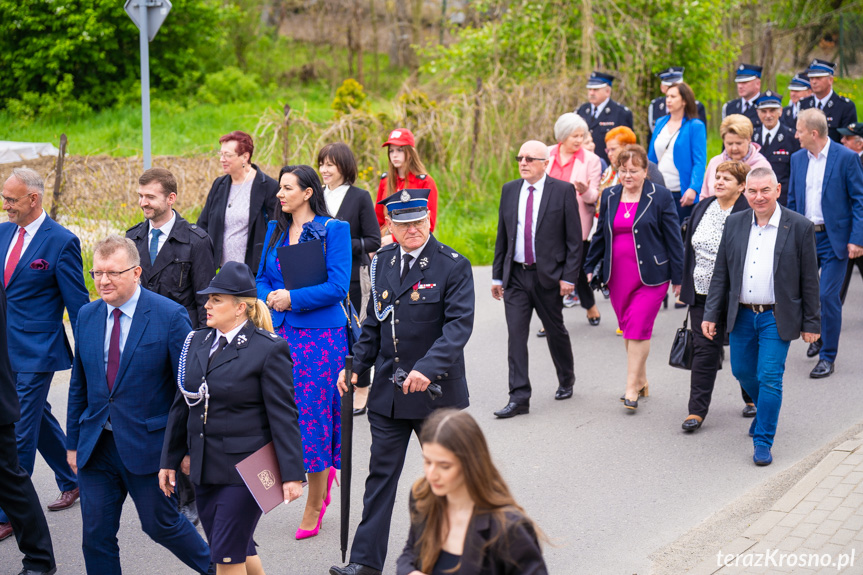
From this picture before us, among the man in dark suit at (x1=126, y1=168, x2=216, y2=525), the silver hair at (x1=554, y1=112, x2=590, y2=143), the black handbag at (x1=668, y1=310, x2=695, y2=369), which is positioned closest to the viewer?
the man in dark suit at (x1=126, y1=168, x2=216, y2=525)

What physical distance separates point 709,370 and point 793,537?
2197 mm

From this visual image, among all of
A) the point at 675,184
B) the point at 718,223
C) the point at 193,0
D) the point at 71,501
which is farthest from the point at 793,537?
the point at 193,0

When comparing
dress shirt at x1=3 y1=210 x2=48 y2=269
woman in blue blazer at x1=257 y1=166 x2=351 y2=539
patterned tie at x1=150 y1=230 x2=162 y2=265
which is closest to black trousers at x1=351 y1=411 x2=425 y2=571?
woman in blue blazer at x1=257 y1=166 x2=351 y2=539

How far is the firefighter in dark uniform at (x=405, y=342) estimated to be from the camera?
5.03 meters

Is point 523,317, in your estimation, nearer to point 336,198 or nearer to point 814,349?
point 336,198

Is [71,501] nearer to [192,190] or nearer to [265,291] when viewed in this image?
[265,291]

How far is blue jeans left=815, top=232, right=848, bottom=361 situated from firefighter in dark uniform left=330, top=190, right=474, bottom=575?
4654 millimetres

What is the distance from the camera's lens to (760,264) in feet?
21.9

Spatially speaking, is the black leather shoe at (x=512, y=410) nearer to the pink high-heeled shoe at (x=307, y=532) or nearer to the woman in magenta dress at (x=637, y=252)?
the woman in magenta dress at (x=637, y=252)

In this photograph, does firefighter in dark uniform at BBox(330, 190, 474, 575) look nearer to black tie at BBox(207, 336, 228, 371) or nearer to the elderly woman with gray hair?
black tie at BBox(207, 336, 228, 371)

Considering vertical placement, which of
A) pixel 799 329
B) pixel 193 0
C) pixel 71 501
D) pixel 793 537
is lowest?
pixel 71 501

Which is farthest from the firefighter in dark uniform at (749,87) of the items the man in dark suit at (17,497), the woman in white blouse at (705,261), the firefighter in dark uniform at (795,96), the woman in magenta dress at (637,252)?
the man in dark suit at (17,497)

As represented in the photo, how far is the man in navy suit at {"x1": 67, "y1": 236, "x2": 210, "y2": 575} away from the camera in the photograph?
4.65m

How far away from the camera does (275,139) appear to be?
15.0 m
